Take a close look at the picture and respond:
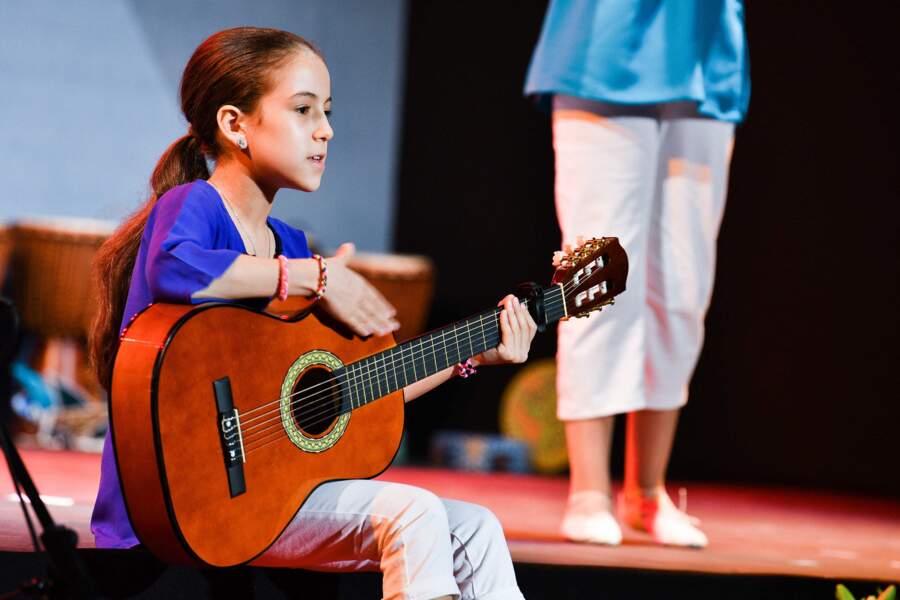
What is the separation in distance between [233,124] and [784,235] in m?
2.56

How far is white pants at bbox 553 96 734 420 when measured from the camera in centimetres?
213

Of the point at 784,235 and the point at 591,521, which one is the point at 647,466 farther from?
the point at 784,235

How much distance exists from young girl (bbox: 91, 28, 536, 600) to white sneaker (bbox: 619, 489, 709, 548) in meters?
0.62

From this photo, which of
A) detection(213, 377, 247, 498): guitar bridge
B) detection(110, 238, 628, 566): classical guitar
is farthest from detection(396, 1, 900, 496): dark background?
detection(213, 377, 247, 498): guitar bridge

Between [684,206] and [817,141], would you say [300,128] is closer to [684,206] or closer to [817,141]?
[684,206]

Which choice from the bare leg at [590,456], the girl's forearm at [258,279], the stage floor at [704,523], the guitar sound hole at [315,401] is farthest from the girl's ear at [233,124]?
the bare leg at [590,456]

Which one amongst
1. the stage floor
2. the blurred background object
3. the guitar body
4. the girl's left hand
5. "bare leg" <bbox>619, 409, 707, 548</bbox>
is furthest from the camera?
the blurred background object

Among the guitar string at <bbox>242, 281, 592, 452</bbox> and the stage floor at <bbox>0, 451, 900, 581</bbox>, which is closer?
the guitar string at <bbox>242, 281, 592, 452</bbox>

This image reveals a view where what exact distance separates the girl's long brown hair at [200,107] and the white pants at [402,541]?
38cm

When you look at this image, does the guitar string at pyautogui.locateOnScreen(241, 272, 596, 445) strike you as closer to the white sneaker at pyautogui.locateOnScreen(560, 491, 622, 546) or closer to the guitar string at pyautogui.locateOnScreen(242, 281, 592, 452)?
the guitar string at pyautogui.locateOnScreen(242, 281, 592, 452)

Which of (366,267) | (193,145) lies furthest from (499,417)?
(193,145)

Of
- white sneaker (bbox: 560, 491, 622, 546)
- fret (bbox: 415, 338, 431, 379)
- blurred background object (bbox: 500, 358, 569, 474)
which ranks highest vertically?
fret (bbox: 415, 338, 431, 379)

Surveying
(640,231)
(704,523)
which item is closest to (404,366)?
(640,231)

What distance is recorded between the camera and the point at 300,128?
1.59m
